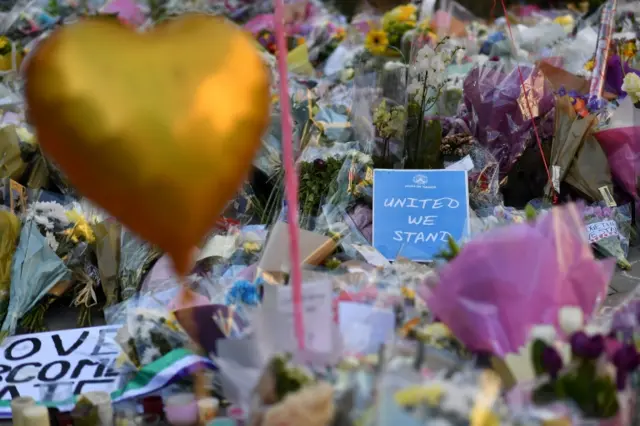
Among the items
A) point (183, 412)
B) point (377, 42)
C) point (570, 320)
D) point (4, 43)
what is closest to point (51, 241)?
point (183, 412)

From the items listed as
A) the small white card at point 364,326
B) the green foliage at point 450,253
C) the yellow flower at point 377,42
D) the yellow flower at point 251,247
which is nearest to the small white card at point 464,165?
the yellow flower at point 251,247

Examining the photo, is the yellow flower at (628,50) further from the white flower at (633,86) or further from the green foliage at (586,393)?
the green foliage at (586,393)

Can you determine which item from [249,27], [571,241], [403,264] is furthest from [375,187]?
[249,27]

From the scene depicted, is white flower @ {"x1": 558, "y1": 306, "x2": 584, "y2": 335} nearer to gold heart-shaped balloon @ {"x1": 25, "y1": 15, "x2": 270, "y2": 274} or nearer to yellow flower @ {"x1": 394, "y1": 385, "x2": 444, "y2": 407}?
yellow flower @ {"x1": 394, "y1": 385, "x2": 444, "y2": 407}

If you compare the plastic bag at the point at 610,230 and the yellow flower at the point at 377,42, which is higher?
the plastic bag at the point at 610,230

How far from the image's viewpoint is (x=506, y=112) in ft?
12.8

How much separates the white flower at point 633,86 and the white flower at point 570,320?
8.82 feet

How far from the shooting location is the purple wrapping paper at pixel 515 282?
5.52 ft

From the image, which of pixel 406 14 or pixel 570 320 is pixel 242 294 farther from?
pixel 406 14

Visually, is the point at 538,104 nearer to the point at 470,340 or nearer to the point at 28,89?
the point at 470,340

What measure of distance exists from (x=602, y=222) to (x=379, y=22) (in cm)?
404

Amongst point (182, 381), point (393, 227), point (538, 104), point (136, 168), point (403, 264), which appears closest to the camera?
point (136, 168)

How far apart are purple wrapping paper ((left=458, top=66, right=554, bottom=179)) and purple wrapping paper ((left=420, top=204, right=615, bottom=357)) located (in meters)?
2.15

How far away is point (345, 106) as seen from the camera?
4570 millimetres
